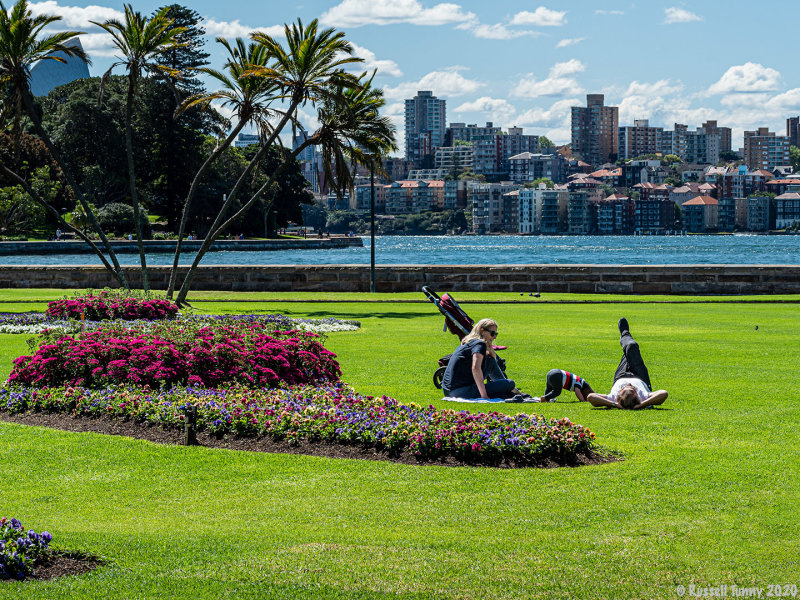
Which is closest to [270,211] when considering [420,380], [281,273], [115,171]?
[115,171]

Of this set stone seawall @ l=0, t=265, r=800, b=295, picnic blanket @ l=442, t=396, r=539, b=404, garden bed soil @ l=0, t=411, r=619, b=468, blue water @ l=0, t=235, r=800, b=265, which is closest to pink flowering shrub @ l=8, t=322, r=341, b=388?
garden bed soil @ l=0, t=411, r=619, b=468

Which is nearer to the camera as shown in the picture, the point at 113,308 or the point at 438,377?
the point at 438,377

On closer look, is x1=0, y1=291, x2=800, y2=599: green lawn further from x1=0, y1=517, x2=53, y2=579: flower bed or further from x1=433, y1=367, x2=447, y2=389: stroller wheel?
x1=433, y1=367, x2=447, y2=389: stroller wheel

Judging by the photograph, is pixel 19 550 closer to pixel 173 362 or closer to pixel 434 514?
pixel 434 514

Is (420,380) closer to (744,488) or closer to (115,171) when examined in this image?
(744,488)

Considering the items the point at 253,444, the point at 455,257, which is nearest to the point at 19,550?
the point at 253,444

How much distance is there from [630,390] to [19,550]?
262 inches

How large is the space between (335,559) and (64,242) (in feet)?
298

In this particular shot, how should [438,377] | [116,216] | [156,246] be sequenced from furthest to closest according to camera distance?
[156,246], [116,216], [438,377]

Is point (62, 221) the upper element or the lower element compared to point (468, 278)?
upper

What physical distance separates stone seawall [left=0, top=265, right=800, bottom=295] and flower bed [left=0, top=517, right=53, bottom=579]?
26.2 metres

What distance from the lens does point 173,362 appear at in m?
11.1

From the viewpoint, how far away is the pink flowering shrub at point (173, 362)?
11.0 m

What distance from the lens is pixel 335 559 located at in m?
5.79
